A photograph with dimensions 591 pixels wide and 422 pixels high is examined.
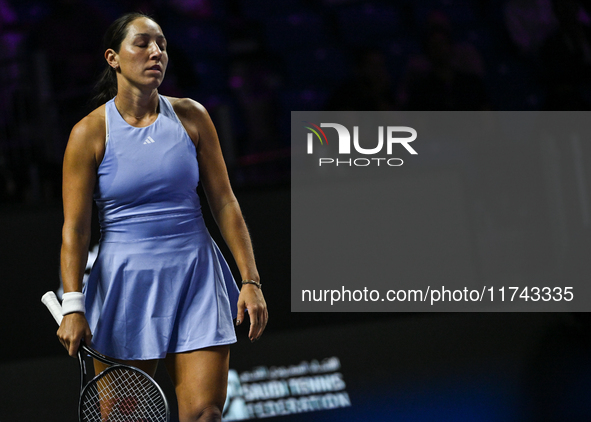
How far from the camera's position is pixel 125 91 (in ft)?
5.38

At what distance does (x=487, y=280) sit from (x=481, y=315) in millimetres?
169

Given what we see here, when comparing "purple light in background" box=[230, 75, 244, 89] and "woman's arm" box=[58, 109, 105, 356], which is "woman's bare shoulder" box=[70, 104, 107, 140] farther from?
"purple light in background" box=[230, 75, 244, 89]

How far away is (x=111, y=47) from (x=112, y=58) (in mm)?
29

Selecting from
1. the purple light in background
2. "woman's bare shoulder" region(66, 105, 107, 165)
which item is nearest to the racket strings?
"woman's bare shoulder" region(66, 105, 107, 165)

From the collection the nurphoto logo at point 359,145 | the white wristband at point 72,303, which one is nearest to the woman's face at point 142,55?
the white wristband at point 72,303

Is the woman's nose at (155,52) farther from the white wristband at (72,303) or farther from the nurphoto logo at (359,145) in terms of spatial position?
the nurphoto logo at (359,145)

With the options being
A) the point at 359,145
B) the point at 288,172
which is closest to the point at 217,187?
the point at 359,145

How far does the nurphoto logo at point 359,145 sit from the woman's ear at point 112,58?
5.82 feet

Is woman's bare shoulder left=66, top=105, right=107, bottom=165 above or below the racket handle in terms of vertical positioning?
above

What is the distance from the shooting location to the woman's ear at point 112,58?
165cm

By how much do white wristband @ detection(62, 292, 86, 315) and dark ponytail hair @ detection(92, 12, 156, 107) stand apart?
507 mm

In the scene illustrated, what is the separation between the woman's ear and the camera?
1.65 m

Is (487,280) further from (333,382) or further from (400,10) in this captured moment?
(400,10)

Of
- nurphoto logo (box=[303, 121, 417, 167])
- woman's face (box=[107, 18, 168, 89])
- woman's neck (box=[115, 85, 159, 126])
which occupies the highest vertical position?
nurphoto logo (box=[303, 121, 417, 167])
